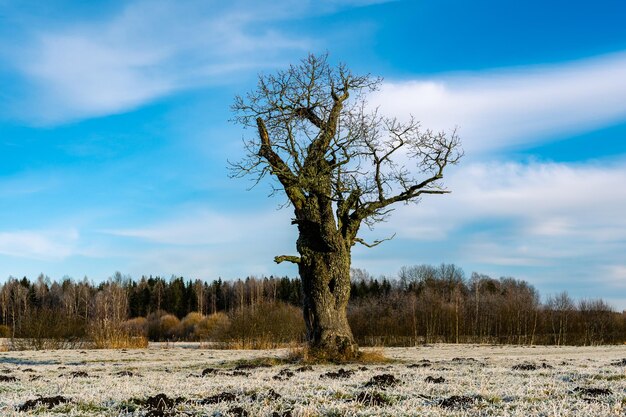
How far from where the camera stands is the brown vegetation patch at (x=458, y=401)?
28.1ft

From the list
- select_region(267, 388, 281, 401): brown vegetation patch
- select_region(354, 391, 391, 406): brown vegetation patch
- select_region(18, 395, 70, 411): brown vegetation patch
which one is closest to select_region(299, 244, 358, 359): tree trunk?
select_region(267, 388, 281, 401): brown vegetation patch

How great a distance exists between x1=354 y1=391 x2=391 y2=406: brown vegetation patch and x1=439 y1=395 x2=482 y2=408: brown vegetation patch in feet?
2.90

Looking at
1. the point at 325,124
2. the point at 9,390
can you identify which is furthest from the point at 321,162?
the point at 9,390

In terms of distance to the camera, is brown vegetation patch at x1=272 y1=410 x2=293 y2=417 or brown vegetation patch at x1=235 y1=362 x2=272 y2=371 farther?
brown vegetation patch at x1=235 y1=362 x2=272 y2=371

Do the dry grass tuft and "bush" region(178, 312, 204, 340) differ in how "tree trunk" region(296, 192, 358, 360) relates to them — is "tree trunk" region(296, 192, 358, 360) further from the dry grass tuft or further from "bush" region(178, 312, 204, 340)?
"bush" region(178, 312, 204, 340)

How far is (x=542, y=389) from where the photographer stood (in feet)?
34.0

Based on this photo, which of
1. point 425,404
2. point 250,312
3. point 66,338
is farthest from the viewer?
point 250,312

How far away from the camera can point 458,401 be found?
29.1ft

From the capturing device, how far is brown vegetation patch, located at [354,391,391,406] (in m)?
8.87

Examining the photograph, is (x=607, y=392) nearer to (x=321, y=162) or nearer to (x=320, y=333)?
(x=320, y=333)

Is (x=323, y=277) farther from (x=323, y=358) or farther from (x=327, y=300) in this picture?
(x=323, y=358)

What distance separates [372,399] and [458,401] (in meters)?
1.33

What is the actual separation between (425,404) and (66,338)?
4326 centimetres

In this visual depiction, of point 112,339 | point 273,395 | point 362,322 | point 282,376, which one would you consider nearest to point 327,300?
point 282,376
